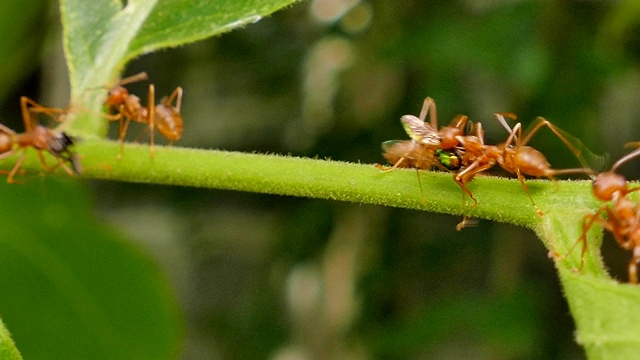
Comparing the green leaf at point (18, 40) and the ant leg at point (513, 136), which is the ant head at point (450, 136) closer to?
the ant leg at point (513, 136)

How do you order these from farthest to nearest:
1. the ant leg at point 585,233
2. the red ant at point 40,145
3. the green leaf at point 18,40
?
1. the green leaf at point 18,40
2. the red ant at point 40,145
3. the ant leg at point 585,233

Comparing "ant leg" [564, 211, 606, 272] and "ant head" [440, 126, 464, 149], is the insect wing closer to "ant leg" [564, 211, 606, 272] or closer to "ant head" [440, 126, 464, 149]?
"ant head" [440, 126, 464, 149]

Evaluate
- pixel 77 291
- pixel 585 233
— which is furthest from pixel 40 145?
pixel 585 233

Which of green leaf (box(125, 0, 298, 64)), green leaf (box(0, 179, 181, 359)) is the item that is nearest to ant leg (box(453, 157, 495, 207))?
green leaf (box(125, 0, 298, 64))

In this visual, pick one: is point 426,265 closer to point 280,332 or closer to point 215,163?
point 280,332

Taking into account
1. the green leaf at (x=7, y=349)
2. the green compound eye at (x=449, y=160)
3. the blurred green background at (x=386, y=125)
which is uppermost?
the green compound eye at (x=449, y=160)

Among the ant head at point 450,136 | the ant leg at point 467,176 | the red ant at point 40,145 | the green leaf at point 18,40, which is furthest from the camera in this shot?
the green leaf at point 18,40

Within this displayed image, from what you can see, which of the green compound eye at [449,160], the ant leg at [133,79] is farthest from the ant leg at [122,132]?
the green compound eye at [449,160]

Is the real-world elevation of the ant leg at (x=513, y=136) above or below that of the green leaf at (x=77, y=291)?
above
